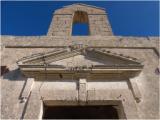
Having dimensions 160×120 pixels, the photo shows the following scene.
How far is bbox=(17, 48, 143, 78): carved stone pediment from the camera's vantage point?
4863 millimetres

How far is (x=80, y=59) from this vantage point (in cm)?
530

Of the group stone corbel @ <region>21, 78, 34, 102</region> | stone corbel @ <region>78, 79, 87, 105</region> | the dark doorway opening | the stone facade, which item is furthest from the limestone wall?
the dark doorway opening

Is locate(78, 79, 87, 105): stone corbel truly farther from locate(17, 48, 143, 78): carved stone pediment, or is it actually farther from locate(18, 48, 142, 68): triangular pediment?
locate(18, 48, 142, 68): triangular pediment

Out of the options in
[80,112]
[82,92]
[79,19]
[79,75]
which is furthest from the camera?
[79,19]

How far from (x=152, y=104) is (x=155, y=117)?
0.30 m

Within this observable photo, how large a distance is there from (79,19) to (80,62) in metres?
3.79

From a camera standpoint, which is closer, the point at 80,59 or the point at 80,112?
the point at 80,59

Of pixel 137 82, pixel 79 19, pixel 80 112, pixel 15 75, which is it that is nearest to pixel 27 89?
pixel 15 75

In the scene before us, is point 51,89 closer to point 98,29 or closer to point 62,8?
point 98,29

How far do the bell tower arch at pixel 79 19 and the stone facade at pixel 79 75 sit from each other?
3.08 ft

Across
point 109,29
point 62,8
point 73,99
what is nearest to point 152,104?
point 73,99

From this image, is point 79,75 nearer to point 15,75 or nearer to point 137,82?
point 137,82

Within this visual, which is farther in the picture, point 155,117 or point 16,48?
point 16,48

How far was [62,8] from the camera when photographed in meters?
8.44
